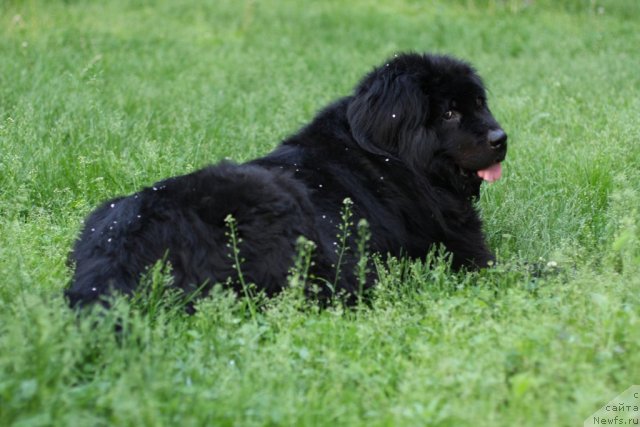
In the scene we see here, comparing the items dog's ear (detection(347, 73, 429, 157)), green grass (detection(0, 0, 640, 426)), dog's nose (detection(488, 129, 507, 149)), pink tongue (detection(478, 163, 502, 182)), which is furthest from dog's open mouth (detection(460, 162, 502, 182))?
green grass (detection(0, 0, 640, 426))

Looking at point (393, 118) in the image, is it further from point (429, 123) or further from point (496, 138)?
point (496, 138)

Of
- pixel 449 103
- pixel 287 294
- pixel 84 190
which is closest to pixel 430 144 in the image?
pixel 449 103

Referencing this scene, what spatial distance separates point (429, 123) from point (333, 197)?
77cm

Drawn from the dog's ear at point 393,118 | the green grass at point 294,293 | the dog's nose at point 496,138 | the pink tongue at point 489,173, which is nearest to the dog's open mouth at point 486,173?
the pink tongue at point 489,173

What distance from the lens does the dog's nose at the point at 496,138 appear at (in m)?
4.64

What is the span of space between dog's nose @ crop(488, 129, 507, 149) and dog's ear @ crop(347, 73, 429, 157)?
14.6 inches

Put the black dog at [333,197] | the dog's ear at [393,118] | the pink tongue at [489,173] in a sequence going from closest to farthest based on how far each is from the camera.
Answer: the black dog at [333,197] < the dog's ear at [393,118] < the pink tongue at [489,173]

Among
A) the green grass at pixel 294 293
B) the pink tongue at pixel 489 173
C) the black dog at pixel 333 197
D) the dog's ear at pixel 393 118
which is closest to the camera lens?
the green grass at pixel 294 293

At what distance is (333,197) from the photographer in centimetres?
431

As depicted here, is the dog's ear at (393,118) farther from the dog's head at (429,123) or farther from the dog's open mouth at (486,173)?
the dog's open mouth at (486,173)

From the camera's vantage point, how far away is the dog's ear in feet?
15.0

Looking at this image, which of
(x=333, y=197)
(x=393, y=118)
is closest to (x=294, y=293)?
(x=333, y=197)

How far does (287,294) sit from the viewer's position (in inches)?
148

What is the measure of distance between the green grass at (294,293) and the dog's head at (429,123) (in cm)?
60
